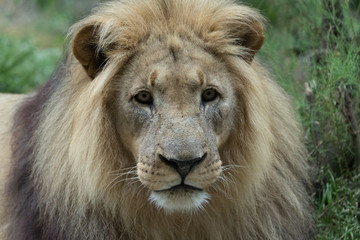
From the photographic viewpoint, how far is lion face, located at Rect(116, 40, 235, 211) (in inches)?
121

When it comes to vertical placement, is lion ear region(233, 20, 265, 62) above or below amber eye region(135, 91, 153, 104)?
above

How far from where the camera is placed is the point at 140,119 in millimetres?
3287

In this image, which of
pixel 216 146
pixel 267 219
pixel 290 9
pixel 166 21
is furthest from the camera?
pixel 290 9

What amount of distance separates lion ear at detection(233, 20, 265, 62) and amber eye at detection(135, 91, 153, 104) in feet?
1.99

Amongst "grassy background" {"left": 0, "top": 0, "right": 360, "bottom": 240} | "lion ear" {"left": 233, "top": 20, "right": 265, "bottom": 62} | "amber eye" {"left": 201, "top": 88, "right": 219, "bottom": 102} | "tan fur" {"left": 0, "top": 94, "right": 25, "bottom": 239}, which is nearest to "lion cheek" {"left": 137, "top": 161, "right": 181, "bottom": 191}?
"amber eye" {"left": 201, "top": 88, "right": 219, "bottom": 102}

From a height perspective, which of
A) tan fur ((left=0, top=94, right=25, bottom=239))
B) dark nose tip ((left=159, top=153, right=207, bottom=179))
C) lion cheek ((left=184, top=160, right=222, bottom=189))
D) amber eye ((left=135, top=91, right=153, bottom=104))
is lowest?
tan fur ((left=0, top=94, right=25, bottom=239))

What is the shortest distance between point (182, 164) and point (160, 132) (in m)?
0.22

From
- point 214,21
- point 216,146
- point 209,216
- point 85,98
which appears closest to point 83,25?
point 85,98

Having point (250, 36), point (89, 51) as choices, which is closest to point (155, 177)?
point (89, 51)

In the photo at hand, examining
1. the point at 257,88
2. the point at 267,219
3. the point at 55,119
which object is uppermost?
the point at 257,88

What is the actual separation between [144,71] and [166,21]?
332 mm

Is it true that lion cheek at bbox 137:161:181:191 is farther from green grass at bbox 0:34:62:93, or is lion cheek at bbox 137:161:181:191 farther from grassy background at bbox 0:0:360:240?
green grass at bbox 0:34:62:93

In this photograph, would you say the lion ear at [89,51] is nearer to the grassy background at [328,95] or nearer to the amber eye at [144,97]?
the amber eye at [144,97]

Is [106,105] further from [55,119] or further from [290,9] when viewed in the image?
[290,9]
